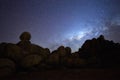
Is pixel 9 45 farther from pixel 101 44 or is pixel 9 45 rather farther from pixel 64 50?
pixel 101 44

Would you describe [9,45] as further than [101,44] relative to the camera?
No

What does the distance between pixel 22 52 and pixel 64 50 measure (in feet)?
45.0

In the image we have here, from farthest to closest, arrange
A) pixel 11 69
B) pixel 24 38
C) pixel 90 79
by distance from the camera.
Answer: pixel 24 38 < pixel 11 69 < pixel 90 79

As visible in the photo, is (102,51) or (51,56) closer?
(51,56)

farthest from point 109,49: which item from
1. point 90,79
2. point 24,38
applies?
point 90,79

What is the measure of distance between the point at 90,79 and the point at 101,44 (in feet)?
116

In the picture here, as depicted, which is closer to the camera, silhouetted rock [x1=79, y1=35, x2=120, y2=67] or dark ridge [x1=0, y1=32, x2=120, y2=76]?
dark ridge [x1=0, y1=32, x2=120, y2=76]

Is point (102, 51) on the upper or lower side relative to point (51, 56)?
upper

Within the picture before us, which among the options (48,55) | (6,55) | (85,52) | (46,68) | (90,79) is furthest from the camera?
(85,52)

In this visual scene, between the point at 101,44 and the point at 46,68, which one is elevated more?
the point at 101,44

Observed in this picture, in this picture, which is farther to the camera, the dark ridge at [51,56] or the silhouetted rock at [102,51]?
the silhouetted rock at [102,51]

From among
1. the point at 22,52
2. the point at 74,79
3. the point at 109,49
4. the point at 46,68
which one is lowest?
the point at 74,79

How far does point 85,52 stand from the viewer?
6138 cm

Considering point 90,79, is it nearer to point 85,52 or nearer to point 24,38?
point 24,38
